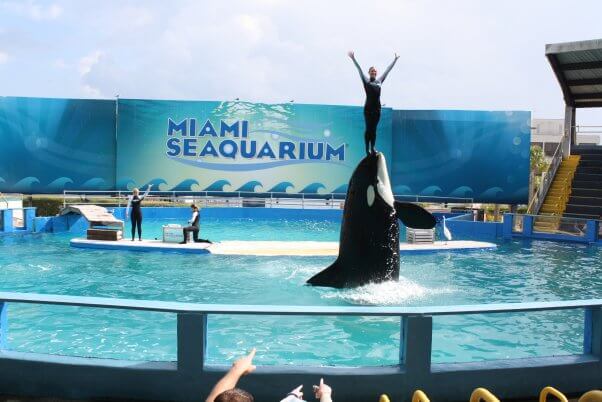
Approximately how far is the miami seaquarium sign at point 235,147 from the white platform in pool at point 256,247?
12.3 meters

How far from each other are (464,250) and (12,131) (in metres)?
19.7

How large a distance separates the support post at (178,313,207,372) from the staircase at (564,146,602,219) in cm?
1979

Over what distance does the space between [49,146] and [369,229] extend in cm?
Answer: 2129

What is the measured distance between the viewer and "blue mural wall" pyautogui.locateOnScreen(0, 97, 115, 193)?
82.7 feet

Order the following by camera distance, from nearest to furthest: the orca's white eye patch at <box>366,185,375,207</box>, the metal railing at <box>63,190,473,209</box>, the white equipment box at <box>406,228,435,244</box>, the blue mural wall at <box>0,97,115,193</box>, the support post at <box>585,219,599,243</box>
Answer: the orca's white eye patch at <box>366,185,375,207</box>, the white equipment box at <box>406,228,435,244</box>, the support post at <box>585,219,599,243</box>, the blue mural wall at <box>0,97,115,193</box>, the metal railing at <box>63,190,473,209</box>

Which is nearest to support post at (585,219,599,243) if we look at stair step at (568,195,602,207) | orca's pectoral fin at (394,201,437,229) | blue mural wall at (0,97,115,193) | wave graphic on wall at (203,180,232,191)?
stair step at (568,195,602,207)

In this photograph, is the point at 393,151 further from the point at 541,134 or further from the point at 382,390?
the point at 541,134

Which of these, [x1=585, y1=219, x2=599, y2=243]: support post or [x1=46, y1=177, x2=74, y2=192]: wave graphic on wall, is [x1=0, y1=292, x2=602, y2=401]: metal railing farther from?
[x1=46, y1=177, x2=74, y2=192]: wave graphic on wall

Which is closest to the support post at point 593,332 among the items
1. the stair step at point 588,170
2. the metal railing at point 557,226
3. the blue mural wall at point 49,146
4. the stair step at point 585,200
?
the metal railing at point 557,226

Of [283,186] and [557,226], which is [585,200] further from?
[283,186]

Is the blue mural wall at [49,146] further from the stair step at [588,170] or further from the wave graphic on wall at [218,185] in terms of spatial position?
the stair step at [588,170]


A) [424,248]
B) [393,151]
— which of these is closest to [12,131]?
[393,151]

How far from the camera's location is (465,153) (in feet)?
89.0

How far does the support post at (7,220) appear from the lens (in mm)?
16891
